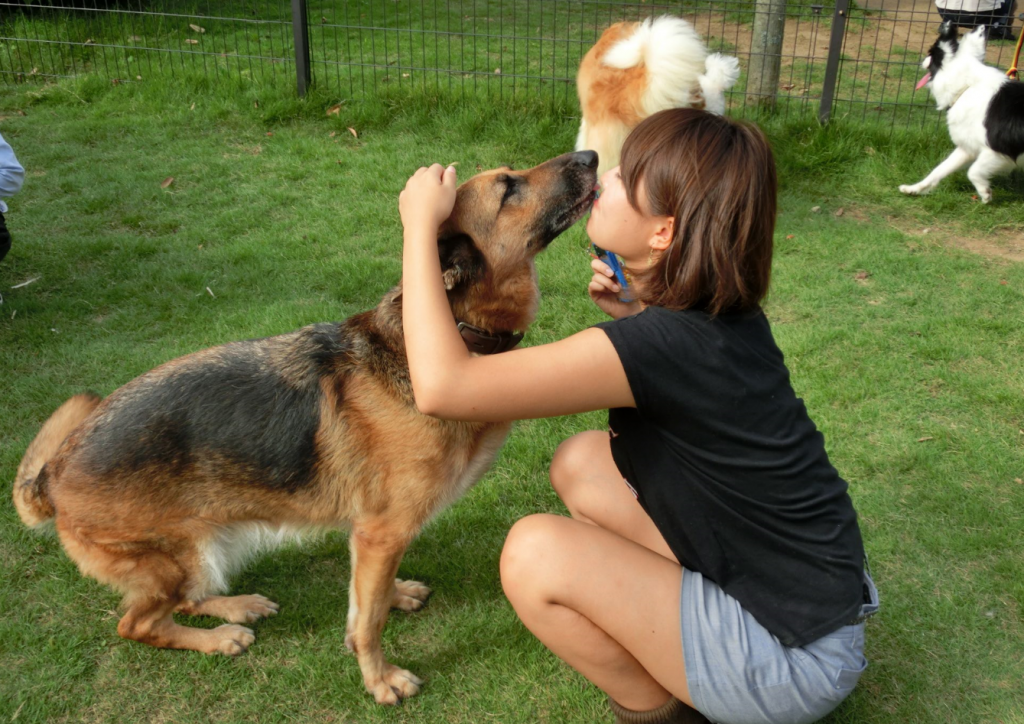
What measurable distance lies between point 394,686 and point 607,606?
3.41 ft

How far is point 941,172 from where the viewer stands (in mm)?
6523

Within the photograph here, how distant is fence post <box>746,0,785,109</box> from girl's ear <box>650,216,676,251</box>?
6.07 metres

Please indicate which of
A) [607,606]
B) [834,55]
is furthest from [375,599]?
[834,55]

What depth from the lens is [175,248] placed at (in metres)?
5.73

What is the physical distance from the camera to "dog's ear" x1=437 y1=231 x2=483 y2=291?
2566 millimetres

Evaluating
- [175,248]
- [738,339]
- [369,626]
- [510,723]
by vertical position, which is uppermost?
[738,339]

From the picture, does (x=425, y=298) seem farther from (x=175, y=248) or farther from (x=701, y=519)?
(x=175, y=248)

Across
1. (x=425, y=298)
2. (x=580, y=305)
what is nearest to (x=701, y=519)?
(x=425, y=298)

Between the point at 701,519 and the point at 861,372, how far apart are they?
2.75 meters

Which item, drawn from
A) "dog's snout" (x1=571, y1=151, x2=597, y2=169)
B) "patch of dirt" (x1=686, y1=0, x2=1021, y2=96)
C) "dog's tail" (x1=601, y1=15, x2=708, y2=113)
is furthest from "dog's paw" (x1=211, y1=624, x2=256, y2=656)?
"patch of dirt" (x1=686, y1=0, x2=1021, y2=96)

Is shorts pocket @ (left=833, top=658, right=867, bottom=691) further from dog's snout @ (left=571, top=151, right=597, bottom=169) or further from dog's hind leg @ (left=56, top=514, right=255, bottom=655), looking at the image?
dog's hind leg @ (left=56, top=514, right=255, bottom=655)

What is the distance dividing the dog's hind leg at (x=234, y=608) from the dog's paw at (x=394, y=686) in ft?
2.01

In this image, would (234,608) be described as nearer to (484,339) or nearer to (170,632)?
(170,632)

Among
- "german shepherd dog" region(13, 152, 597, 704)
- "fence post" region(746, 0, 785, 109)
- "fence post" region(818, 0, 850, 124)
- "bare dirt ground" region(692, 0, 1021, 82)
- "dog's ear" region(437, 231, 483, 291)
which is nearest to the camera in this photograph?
"dog's ear" region(437, 231, 483, 291)
